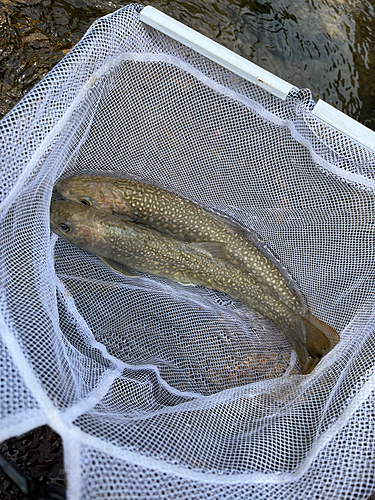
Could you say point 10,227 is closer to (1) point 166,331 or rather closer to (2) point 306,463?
(1) point 166,331

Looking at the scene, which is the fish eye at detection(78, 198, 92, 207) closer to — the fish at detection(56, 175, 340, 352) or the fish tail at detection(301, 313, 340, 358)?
the fish at detection(56, 175, 340, 352)

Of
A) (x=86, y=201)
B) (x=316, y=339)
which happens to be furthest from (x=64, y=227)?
(x=316, y=339)

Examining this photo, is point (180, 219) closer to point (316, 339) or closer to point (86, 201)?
point (86, 201)

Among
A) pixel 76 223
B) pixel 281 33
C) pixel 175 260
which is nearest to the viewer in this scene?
pixel 76 223

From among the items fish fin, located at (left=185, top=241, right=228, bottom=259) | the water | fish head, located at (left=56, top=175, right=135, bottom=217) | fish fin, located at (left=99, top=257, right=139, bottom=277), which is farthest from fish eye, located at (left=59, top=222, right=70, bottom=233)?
the water

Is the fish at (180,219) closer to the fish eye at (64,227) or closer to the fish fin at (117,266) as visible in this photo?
the fish eye at (64,227)

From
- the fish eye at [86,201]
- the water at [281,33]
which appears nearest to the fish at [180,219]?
the fish eye at [86,201]

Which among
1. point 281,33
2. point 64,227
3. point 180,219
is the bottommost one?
point 64,227
